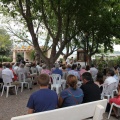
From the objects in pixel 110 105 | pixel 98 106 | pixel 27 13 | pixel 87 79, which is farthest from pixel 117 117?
pixel 27 13

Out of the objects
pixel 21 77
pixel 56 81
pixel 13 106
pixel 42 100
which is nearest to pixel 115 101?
pixel 42 100

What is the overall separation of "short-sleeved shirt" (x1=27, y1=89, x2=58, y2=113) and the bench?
445 millimetres

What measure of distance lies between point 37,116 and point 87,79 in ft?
7.36

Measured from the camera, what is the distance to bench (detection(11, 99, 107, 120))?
2901 millimetres

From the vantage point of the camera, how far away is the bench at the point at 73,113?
2901mm

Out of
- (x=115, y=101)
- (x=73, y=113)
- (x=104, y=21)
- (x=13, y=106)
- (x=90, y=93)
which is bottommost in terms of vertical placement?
(x=13, y=106)

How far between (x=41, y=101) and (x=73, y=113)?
0.57 m

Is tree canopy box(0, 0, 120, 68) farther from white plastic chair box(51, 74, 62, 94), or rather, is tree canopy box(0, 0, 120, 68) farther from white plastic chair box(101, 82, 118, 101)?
white plastic chair box(101, 82, 118, 101)

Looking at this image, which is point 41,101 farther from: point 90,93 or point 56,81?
point 56,81

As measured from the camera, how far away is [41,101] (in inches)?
142

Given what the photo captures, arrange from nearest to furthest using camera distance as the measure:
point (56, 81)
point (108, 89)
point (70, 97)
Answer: point (70, 97), point (108, 89), point (56, 81)

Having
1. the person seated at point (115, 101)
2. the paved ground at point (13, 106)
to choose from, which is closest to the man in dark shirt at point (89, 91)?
the person seated at point (115, 101)

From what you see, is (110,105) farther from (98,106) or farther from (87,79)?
(98,106)

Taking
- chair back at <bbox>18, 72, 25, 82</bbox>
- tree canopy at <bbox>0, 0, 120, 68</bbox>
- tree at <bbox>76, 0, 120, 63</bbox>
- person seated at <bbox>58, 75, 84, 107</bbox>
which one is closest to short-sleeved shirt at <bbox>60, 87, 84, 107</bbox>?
person seated at <bbox>58, 75, 84, 107</bbox>
